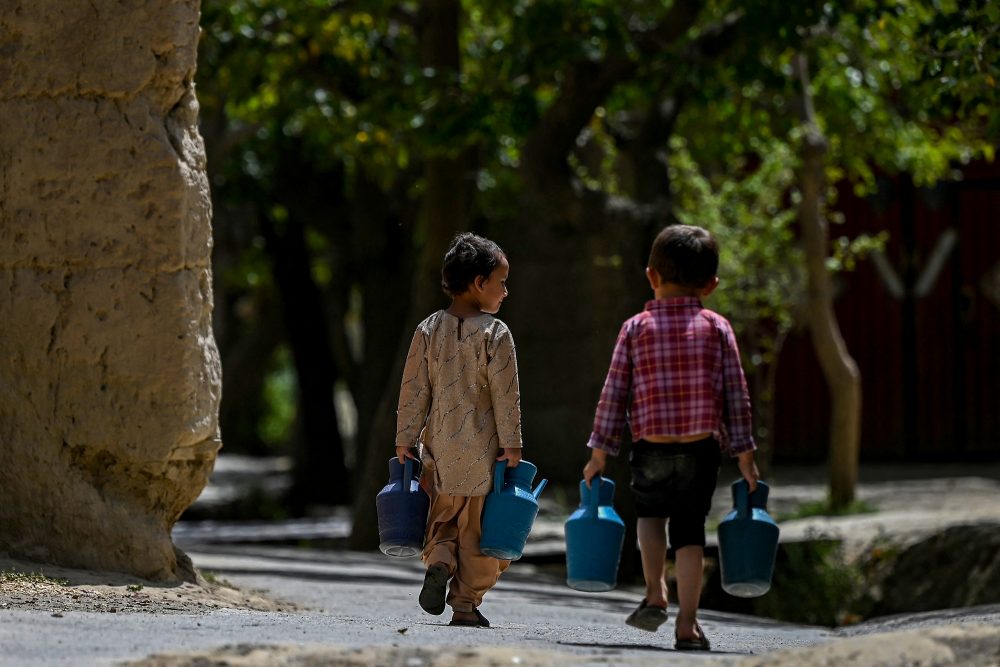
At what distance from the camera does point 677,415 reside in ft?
17.3

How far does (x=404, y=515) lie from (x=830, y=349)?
800cm

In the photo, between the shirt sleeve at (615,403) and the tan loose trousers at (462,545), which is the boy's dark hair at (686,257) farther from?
the tan loose trousers at (462,545)

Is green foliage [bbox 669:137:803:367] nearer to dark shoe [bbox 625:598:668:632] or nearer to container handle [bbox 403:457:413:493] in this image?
container handle [bbox 403:457:413:493]

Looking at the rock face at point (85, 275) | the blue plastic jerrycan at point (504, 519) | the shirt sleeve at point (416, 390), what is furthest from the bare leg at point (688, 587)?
the rock face at point (85, 275)

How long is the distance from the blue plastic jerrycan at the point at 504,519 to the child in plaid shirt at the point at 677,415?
12.1 inches

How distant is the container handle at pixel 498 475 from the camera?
560cm

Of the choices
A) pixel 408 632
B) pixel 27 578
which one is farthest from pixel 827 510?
pixel 408 632

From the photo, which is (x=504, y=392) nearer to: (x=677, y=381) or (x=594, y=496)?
(x=594, y=496)

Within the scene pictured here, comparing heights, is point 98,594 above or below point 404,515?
below

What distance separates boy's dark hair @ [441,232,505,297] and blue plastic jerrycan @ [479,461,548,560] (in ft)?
2.23

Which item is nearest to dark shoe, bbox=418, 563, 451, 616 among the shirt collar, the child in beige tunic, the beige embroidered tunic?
the child in beige tunic

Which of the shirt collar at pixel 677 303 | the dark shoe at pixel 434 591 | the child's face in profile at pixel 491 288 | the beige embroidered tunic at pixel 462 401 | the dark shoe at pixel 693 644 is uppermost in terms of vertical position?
the child's face in profile at pixel 491 288

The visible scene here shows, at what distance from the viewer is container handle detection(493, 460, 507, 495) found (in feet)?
18.4

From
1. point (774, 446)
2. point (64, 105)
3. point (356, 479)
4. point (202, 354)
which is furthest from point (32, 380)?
point (774, 446)
